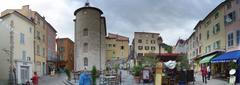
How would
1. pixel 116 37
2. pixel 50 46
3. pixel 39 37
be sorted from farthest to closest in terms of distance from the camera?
1. pixel 116 37
2. pixel 50 46
3. pixel 39 37

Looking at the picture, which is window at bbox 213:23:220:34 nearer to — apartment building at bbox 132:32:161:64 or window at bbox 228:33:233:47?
window at bbox 228:33:233:47

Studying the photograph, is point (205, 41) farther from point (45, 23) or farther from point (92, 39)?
point (45, 23)

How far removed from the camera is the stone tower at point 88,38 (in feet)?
183

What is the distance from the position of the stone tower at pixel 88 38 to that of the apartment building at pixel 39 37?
5.75 m

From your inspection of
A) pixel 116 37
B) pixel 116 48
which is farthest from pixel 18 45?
pixel 116 37

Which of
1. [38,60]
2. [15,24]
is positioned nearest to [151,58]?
[15,24]

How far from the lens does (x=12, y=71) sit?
35719 millimetres

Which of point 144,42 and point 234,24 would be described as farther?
point 144,42

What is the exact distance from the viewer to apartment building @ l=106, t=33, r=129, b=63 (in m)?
117

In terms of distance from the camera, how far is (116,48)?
119250mm

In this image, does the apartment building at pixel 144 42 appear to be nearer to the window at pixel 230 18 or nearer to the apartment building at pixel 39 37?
the apartment building at pixel 39 37

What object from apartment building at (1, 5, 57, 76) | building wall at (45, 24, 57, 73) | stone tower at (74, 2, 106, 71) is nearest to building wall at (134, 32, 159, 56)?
building wall at (45, 24, 57, 73)

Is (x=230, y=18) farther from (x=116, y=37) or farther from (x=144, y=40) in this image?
(x=116, y=37)

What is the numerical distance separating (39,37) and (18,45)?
13838 millimetres
